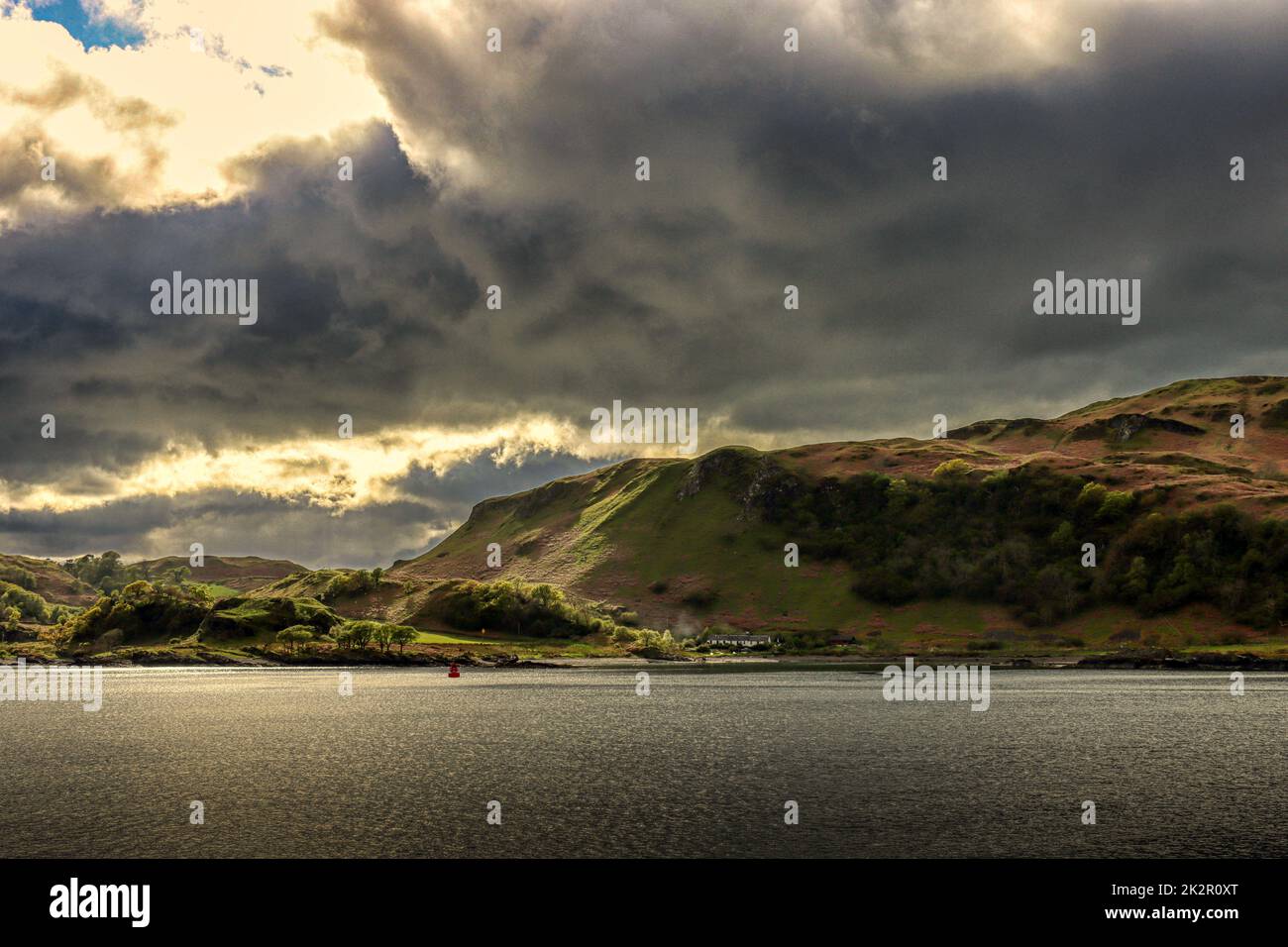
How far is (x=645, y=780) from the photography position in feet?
192

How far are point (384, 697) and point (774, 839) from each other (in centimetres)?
11071

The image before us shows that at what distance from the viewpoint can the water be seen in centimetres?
4144

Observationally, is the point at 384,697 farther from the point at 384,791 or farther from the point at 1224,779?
the point at 1224,779

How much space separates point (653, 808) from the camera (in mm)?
48719

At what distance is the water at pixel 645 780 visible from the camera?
4144cm
